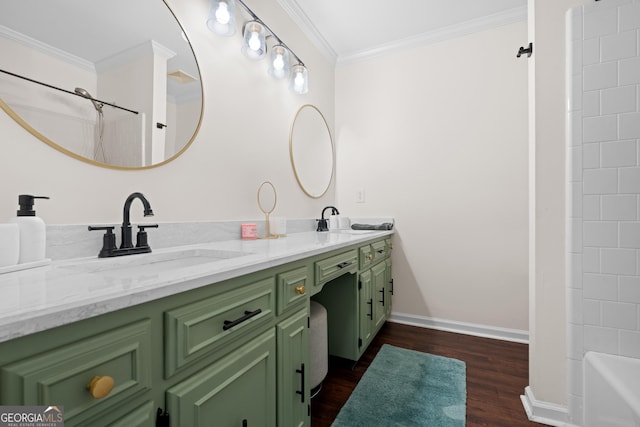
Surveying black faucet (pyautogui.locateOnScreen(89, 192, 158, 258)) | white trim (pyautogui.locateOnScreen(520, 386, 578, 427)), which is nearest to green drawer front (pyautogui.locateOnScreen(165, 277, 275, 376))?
black faucet (pyautogui.locateOnScreen(89, 192, 158, 258))

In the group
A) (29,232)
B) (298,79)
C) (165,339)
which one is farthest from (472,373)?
(298,79)

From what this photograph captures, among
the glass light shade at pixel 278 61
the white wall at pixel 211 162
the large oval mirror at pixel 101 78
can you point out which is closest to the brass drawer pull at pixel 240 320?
the white wall at pixel 211 162

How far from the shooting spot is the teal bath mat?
1.34m

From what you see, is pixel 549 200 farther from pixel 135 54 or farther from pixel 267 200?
pixel 135 54

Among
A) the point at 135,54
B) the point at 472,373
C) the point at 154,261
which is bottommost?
the point at 472,373

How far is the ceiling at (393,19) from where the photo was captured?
2178mm

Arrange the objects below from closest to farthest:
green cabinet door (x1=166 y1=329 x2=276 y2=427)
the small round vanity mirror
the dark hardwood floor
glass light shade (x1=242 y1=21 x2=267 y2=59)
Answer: green cabinet door (x1=166 y1=329 x2=276 y2=427) < the dark hardwood floor < glass light shade (x1=242 y1=21 x2=267 y2=59) < the small round vanity mirror

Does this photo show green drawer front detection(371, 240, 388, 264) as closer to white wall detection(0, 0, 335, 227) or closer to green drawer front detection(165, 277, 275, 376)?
white wall detection(0, 0, 335, 227)

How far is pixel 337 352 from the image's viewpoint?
1.81 meters

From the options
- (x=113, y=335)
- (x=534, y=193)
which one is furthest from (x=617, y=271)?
(x=113, y=335)

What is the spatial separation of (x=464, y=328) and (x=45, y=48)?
9.79 feet

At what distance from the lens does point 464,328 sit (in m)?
2.38

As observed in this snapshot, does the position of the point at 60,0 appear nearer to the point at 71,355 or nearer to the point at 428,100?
the point at 71,355

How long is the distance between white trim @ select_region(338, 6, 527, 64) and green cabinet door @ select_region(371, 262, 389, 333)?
1998mm
